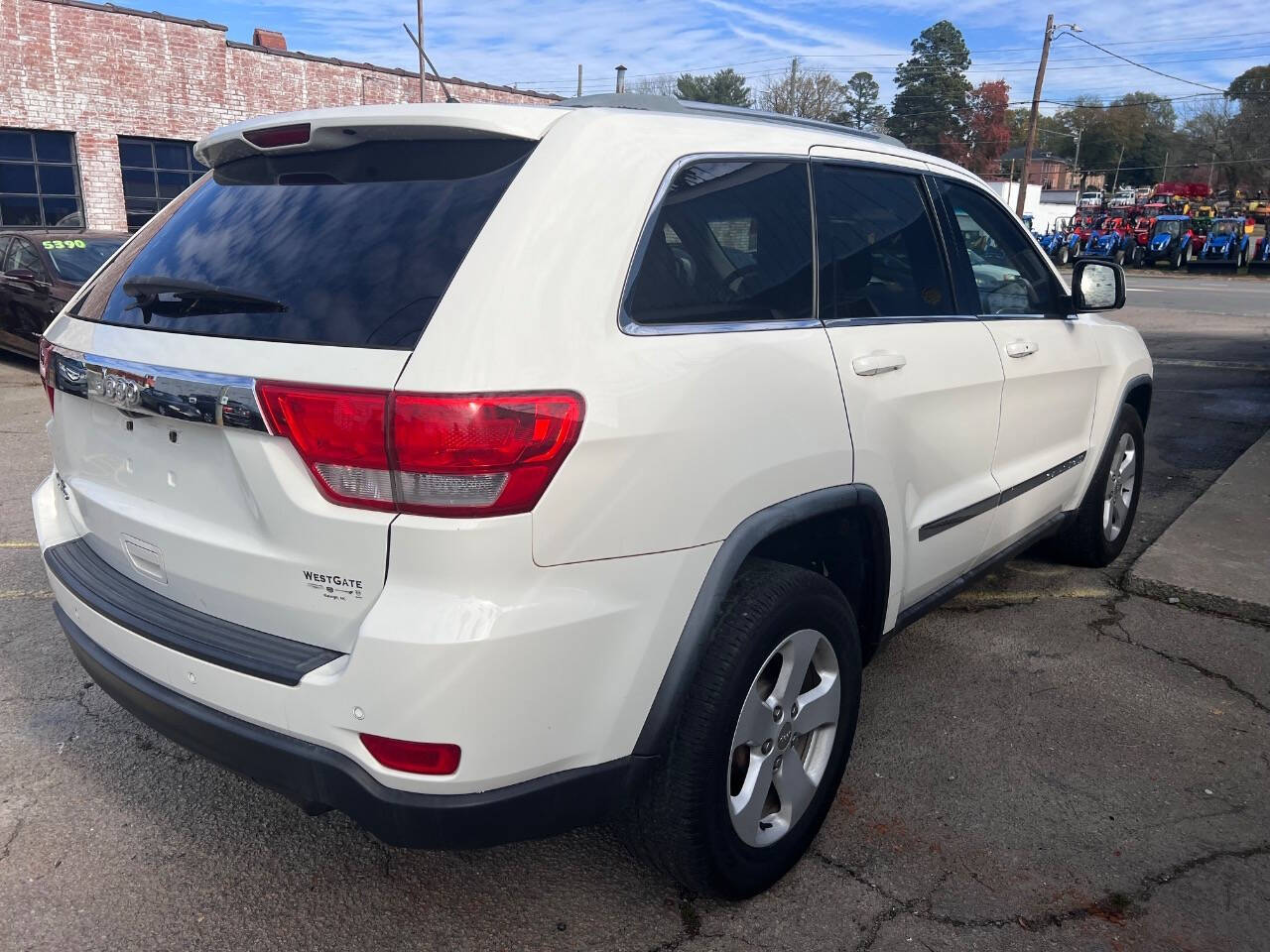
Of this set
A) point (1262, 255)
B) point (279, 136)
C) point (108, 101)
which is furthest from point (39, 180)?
point (1262, 255)

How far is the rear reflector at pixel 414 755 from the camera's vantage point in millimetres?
1886

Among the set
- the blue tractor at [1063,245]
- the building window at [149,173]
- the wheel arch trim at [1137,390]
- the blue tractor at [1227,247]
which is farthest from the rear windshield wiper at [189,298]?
the blue tractor at [1063,245]

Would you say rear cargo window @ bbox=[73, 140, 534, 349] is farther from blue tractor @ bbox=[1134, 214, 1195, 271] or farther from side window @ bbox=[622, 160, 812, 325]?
blue tractor @ bbox=[1134, 214, 1195, 271]

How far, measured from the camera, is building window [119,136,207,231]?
20.6 m

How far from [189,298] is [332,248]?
389 mm

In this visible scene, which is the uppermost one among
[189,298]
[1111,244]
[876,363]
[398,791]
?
[189,298]

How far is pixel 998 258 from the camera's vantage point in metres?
3.79

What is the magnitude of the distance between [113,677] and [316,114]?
4.53 ft

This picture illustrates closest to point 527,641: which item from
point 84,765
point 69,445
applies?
point 69,445

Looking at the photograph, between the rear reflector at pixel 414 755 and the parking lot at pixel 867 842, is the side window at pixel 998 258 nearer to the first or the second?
the parking lot at pixel 867 842

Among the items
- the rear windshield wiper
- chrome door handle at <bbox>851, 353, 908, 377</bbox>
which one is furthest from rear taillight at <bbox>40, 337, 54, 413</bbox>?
chrome door handle at <bbox>851, 353, 908, 377</bbox>

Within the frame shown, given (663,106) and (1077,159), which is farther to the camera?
(1077,159)

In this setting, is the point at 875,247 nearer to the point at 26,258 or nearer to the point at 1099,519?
the point at 1099,519

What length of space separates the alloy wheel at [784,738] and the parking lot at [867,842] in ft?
0.72
